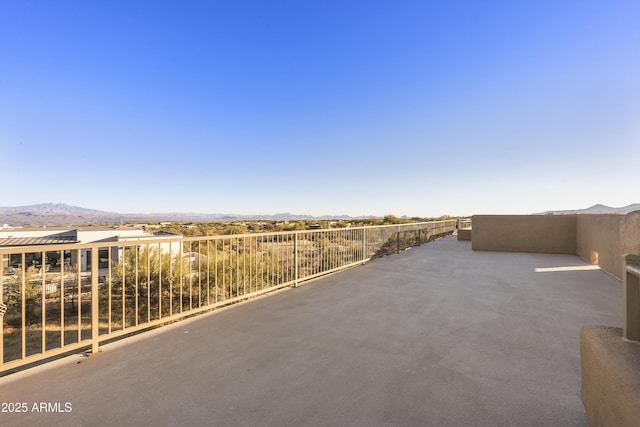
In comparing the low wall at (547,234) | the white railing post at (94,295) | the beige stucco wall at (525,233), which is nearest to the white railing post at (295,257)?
the white railing post at (94,295)

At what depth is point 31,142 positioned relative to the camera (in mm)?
22062

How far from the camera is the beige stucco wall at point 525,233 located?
9.62 metres

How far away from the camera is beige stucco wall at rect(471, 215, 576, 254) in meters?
9.62

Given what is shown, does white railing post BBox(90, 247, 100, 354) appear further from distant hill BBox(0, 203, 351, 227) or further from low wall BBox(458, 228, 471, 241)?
distant hill BBox(0, 203, 351, 227)

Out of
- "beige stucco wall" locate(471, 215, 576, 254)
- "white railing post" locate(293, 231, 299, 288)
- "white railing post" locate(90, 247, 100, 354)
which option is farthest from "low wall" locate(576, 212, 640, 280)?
"white railing post" locate(90, 247, 100, 354)

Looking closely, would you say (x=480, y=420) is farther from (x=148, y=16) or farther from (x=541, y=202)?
(x=541, y=202)

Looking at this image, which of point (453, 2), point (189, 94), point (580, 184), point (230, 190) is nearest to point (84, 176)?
point (230, 190)

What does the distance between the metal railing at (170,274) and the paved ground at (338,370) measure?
41cm

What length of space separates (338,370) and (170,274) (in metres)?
2.30

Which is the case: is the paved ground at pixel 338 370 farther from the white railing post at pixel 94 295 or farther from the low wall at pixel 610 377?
the low wall at pixel 610 377

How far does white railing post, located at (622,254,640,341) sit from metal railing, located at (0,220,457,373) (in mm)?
3306

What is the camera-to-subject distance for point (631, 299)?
1.37m

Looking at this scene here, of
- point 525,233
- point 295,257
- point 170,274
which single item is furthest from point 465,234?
point 170,274

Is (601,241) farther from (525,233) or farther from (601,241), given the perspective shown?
(525,233)
